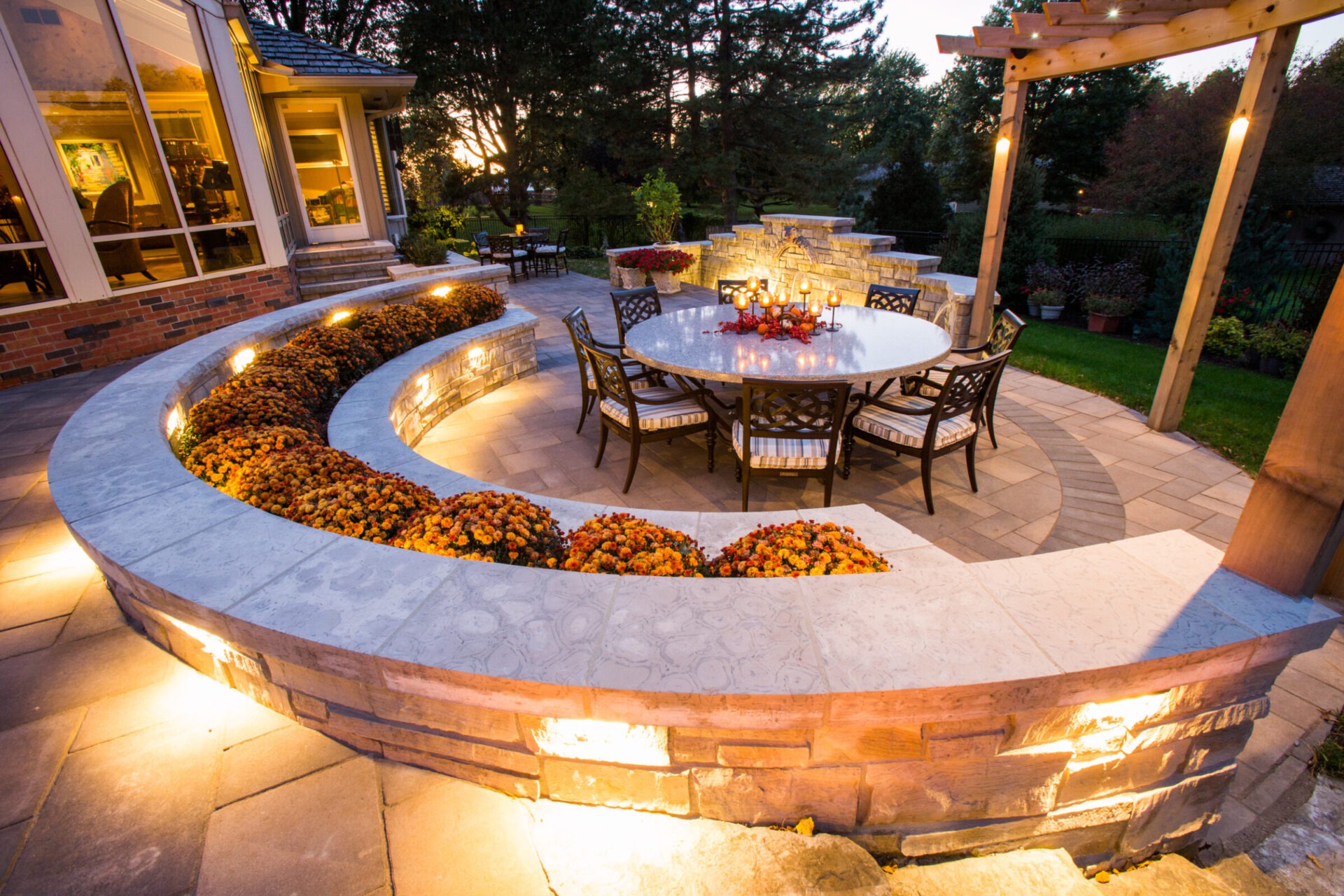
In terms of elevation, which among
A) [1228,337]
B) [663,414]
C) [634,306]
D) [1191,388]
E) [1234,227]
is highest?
[1234,227]

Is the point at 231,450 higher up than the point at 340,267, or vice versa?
the point at 340,267

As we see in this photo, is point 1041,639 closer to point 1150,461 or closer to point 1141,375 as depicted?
point 1150,461

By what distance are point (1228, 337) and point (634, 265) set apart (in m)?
8.11

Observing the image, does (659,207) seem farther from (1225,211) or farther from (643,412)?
(1225,211)

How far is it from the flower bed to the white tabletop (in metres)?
1.52

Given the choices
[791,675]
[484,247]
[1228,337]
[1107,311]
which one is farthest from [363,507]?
[484,247]

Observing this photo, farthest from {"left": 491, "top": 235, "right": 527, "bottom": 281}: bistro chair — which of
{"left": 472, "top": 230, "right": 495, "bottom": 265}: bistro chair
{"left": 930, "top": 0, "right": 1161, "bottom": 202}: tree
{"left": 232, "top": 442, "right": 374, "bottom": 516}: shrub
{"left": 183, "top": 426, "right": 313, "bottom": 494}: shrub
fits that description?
{"left": 930, "top": 0, "right": 1161, "bottom": 202}: tree

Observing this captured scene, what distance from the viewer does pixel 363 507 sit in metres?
2.25

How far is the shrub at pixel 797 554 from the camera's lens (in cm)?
191

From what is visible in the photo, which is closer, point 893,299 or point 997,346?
point 997,346

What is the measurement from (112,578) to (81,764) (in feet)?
2.02

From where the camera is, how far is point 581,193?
60.0ft

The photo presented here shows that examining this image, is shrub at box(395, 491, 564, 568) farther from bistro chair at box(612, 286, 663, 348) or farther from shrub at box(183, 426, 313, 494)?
bistro chair at box(612, 286, 663, 348)

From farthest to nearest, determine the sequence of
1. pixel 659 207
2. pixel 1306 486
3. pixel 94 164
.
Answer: pixel 659 207 → pixel 94 164 → pixel 1306 486
